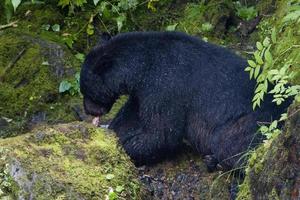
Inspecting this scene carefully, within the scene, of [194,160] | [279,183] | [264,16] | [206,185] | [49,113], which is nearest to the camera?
[279,183]

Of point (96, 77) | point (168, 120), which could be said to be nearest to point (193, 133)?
point (168, 120)

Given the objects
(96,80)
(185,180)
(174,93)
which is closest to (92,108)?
(96,80)

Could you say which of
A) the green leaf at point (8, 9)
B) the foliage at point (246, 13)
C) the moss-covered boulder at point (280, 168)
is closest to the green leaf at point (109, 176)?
the moss-covered boulder at point (280, 168)

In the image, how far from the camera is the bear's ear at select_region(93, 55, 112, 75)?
25.0 feet

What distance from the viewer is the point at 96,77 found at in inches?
303

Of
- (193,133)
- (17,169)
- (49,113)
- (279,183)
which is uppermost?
(279,183)

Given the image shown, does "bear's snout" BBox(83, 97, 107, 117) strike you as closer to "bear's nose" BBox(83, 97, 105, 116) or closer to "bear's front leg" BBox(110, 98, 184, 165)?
"bear's nose" BBox(83, 97, 105, 116)

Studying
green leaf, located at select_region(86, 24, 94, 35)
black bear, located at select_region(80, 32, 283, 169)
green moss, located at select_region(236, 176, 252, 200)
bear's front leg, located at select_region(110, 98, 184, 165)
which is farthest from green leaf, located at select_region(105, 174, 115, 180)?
green leaf, located at select_region(86, 24, 94, 35)

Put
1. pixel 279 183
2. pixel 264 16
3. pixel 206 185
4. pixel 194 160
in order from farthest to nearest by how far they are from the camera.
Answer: pixel 264 16
pixel 194 160
pixel 206 185
pixel 279 183

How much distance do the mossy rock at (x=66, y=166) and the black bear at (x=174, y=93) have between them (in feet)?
4.85

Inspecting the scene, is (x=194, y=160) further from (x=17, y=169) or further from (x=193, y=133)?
Result: (x=17, y=169)

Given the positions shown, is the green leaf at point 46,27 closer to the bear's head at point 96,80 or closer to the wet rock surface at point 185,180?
the bear's head at point 96,80

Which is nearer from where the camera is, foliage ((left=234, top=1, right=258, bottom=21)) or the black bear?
the black bear

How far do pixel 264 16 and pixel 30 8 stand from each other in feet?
9.77
